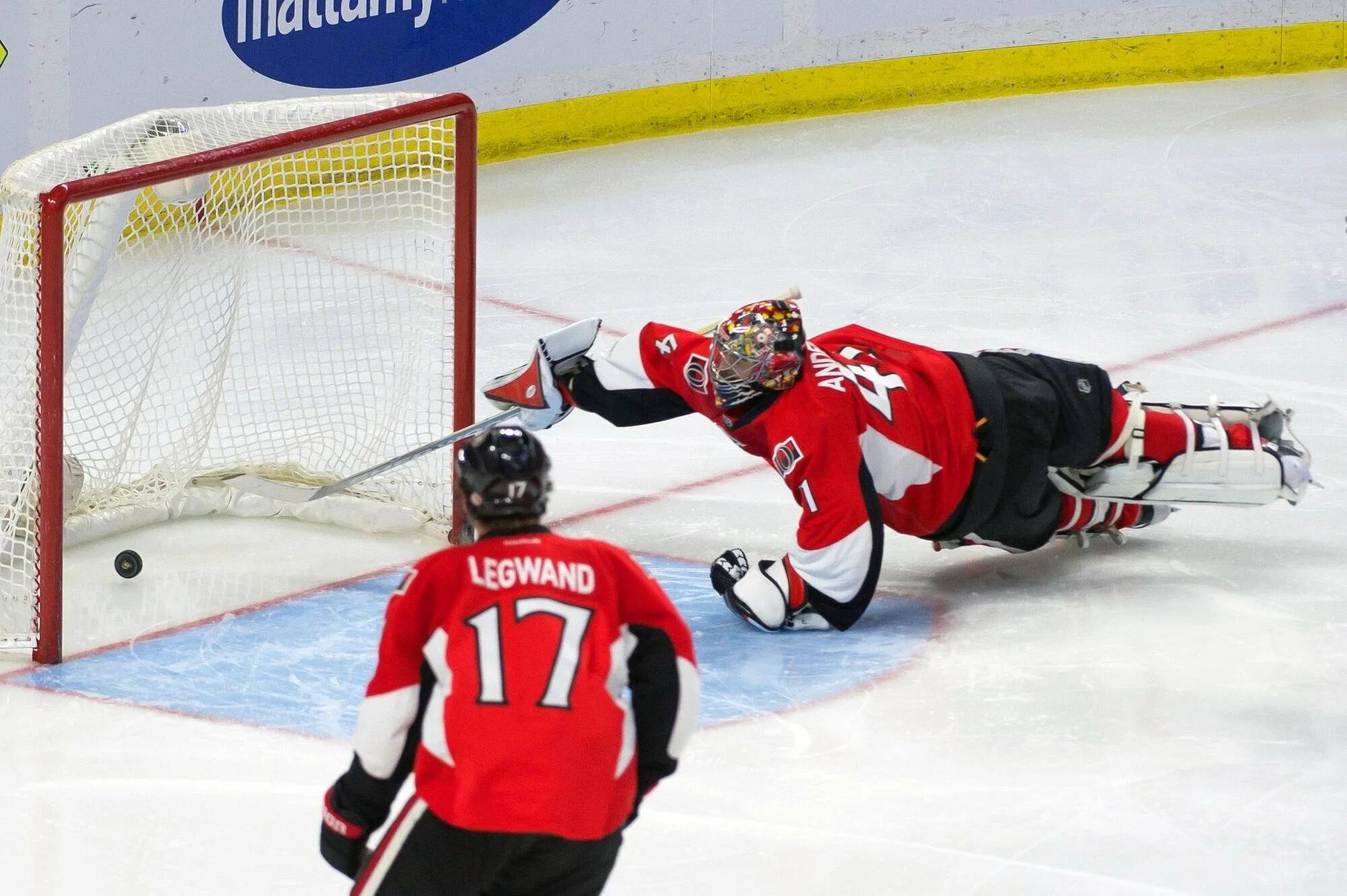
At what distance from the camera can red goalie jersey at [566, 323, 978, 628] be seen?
3836 millimetres

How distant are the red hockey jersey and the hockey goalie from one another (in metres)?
1.77

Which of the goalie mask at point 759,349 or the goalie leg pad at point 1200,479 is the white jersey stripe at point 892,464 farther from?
the goalie leg pad at point 1200,479

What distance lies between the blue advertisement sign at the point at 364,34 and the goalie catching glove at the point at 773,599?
399 centimetres

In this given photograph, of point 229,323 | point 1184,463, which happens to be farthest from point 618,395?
point 1184,463

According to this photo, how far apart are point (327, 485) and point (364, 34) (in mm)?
3223

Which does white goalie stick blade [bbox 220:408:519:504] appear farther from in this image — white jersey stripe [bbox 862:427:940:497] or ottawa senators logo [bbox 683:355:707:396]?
white jersey stripe [bbox 862:427:940:497]

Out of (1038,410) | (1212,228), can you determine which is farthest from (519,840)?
(1212,228)

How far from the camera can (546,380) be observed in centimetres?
436

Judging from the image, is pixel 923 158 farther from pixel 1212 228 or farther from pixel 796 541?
pixel 796 541

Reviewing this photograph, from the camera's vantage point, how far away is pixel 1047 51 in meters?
8.82

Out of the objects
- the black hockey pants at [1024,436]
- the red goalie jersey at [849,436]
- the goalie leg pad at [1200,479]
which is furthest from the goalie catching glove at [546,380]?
the goalie leg pad at [1200,479]

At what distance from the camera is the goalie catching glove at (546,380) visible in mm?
4332

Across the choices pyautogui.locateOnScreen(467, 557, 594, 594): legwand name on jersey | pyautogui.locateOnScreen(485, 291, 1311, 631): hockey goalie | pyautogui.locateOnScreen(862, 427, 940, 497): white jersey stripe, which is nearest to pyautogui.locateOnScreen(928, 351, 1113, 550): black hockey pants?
pyautogui.locateOnScreen(485, 291, 1311, 631): hockey goalie

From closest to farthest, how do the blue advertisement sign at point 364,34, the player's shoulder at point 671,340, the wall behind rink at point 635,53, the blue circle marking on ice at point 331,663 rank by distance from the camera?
the blue circle marking on ice at point 331,663
the player's shoulder at point 671,340
the wall behind rink at point 635,53
the blue advertisement sign at point 364,34
